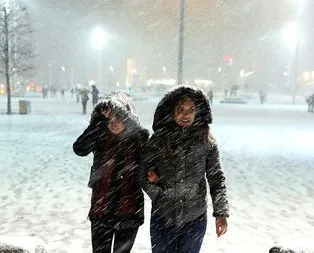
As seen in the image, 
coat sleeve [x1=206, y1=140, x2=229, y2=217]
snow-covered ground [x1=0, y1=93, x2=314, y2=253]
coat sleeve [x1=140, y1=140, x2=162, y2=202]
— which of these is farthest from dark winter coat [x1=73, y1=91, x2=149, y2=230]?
snow-covered ground [x1=0, y1=93, x2=314, y2=253]

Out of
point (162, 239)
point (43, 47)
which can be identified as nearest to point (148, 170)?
point (162, 239)

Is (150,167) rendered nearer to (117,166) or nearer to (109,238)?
(117,166)

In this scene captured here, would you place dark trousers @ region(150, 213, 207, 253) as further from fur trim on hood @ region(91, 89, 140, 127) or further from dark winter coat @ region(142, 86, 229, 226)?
fur trim on hood @ region(91, 89, 140, 127)

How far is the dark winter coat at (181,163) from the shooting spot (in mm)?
3002

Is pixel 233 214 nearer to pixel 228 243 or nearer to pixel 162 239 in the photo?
pixel 228 243

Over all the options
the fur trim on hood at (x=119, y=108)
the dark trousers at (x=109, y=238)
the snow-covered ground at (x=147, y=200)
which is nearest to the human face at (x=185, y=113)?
the fur trim on hood at (x=119, y=108)

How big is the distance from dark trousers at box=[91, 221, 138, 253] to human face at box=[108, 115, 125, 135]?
0.71 meters

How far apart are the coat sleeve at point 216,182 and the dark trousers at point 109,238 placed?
0.69 meters

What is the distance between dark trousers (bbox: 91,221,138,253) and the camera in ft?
10.9

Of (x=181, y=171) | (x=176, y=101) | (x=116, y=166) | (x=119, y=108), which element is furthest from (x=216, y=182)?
(x=119, y=108)

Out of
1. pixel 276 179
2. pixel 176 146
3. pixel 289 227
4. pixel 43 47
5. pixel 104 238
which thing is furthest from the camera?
pixel 43 47

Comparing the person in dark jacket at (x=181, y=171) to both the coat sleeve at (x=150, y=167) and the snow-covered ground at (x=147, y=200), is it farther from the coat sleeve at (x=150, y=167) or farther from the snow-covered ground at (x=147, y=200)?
the snow-covered ground at (x=147, y=200)

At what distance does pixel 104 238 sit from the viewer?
333cm

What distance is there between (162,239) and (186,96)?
1.02m
